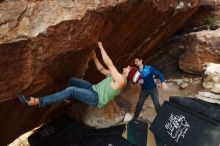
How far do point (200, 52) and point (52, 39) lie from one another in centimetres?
482

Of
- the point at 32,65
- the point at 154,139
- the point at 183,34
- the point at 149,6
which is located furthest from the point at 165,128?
the point at 183,34

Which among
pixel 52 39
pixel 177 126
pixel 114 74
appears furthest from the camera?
pixel 177 126

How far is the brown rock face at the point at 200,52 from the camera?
914cm

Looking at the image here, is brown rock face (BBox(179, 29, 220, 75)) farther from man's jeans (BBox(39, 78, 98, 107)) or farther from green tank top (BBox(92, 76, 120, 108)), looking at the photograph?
man's jeans (BBox(39, 78, 98, 107))

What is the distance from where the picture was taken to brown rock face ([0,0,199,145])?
5.19 metres

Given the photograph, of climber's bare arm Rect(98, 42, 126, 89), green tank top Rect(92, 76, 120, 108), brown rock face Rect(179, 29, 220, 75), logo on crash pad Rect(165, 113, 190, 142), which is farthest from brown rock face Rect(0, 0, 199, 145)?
brown rock face Rect(179, 29, 220, 75)

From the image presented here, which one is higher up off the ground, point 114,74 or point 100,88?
point 114,74

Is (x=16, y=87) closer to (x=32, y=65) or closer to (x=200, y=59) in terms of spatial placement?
(x=32, y=65)

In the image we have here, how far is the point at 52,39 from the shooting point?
551 cm

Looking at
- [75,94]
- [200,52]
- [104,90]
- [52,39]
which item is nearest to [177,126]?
[104,90]

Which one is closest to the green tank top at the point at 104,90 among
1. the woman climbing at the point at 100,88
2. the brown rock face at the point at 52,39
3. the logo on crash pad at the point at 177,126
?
the woman climbing at the point at 100,88

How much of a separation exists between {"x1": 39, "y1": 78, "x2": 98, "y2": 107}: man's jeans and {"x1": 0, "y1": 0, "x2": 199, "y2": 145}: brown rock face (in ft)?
0.92

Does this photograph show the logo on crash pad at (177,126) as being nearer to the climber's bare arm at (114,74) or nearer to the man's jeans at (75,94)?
the climber's bare arm at (114,74)

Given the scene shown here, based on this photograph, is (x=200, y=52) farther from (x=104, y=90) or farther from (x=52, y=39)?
(x=52, y=39)
